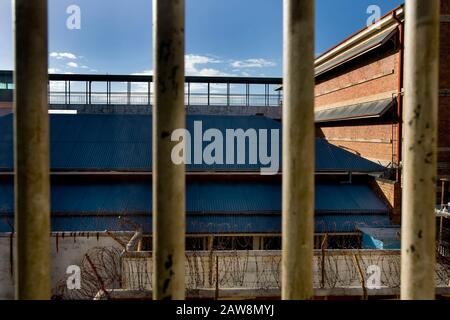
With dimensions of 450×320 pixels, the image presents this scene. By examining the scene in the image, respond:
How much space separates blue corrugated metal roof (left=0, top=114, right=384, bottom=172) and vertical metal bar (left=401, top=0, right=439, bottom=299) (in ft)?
44.4

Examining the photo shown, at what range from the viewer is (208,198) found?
16.0 metres

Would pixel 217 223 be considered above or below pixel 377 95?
below

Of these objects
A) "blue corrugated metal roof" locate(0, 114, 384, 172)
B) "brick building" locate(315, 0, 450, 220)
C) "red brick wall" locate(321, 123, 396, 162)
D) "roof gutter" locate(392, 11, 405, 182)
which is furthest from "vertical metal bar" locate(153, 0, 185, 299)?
"red brick wall" locate(321, 123, 396, 162)

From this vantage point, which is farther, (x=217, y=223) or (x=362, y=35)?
(x=362, y=35)

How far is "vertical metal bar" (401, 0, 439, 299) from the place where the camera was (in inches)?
153

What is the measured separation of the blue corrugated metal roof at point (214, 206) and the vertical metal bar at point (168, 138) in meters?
10.4

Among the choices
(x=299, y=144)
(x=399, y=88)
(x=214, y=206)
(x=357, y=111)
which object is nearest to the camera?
(x=299, y=144)

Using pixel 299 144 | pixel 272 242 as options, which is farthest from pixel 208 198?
pixel 299 144

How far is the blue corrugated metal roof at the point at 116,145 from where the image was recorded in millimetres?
17109

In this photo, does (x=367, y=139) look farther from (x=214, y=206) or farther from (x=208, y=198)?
(x=214, y=206)

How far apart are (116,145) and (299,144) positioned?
648 inches

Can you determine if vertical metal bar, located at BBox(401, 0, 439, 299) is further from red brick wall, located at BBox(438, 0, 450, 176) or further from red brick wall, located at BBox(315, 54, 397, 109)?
red brick wall, located at BBox(315, 54, 397, 109)

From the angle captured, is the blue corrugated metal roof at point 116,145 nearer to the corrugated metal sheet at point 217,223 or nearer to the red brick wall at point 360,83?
the corrugated metal sheet at point 217,223

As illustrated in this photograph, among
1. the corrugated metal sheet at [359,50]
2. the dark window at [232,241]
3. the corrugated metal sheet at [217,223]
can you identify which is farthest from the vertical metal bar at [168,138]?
the corrugated metal sheet at [359,50]
